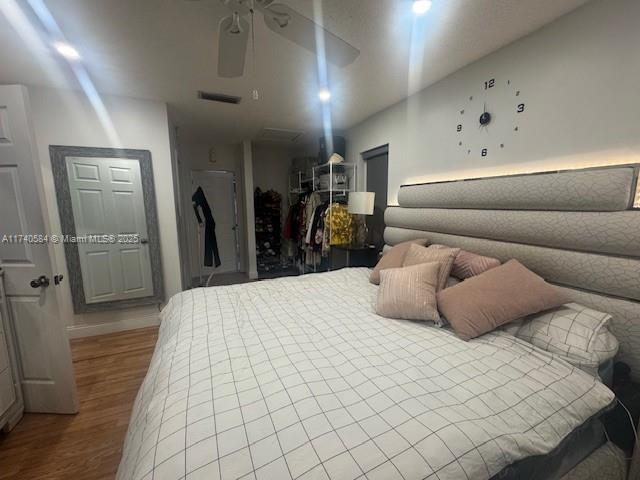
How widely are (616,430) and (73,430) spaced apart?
110 inches

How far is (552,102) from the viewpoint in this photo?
1580mm

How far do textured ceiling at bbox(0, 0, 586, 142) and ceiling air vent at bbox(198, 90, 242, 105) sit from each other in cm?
7

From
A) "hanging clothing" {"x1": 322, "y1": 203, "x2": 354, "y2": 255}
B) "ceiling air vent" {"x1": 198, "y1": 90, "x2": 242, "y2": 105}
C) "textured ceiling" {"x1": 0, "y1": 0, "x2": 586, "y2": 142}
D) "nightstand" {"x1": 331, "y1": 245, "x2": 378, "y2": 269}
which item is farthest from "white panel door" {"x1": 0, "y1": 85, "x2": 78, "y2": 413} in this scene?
"hanging clothing" {"x1": 322, "y1": 203, "x2": 354, "y2": 255}

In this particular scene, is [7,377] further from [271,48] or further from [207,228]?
[207,228]

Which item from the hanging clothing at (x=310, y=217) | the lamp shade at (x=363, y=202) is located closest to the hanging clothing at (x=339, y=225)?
the lamp shade at (x=363, y=202)

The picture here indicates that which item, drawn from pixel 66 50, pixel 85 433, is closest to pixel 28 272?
pixel 85 433

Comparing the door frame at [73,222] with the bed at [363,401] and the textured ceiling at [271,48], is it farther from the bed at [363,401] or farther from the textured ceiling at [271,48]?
the bed at [363,401]

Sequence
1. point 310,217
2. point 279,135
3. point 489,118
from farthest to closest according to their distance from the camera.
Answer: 1. point 310,217
2. point 279,135
3. point 489,118

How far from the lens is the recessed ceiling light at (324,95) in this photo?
97.7 inches

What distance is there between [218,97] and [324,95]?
1025mm

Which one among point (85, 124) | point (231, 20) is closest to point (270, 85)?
point (231, 20)

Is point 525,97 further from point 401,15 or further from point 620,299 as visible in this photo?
point 620,299

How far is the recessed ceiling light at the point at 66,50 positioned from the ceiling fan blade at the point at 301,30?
1484 millimetres

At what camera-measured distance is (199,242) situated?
15.3 feet
